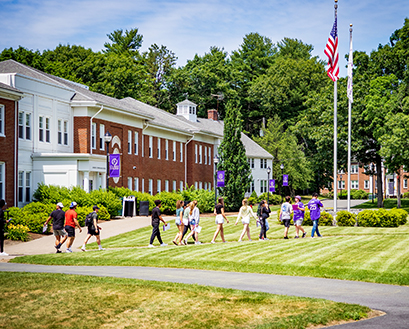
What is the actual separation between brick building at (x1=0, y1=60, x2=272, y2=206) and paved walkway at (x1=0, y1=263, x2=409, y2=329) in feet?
59.8

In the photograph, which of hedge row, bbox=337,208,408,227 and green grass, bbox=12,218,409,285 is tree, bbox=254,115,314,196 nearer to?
hedge row, bbox=337,208,408,227

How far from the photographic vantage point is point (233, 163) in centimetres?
5266

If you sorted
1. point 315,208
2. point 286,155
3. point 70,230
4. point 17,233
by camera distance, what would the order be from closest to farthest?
point 70,230, point 315,208, point 17,233, point 286,155

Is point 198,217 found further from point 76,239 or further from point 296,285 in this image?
point 296,285

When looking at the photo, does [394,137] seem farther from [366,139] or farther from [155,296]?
[155,296]

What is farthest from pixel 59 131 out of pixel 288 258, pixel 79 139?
pixel 288 258

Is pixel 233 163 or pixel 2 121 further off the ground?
pixel 2 121

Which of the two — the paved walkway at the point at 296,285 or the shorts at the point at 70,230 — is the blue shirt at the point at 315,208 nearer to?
Result: the shorts at the point at 70,230

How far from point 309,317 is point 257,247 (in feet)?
40.4

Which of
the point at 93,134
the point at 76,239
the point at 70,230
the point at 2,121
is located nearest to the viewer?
the point at 70,230

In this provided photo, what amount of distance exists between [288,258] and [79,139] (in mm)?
24020

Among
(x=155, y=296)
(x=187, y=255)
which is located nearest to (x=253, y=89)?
(x=187, y=255)

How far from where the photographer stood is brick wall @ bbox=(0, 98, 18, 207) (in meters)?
32.0

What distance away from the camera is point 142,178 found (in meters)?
Answer: 47.3
